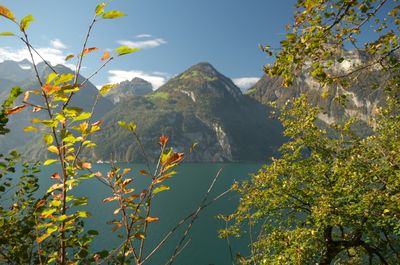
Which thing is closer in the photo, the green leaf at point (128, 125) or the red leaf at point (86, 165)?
the red leaf at point (86, 165)

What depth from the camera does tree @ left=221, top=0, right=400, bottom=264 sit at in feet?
15.8

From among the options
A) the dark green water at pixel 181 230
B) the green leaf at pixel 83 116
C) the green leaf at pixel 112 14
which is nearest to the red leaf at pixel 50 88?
the green leaf at pixel 83 116

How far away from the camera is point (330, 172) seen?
17.2 meters

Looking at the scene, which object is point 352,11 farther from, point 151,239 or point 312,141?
point 151,239

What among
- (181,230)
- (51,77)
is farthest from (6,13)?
(181,230)

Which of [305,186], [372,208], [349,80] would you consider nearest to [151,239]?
[305,186]

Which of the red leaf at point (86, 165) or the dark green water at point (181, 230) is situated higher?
the red leaf at point (86, 165)

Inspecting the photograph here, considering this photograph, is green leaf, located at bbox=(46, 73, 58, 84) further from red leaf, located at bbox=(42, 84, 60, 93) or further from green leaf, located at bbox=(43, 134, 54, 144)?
green leaf, located at bbox=(43, 134, 54, 144)

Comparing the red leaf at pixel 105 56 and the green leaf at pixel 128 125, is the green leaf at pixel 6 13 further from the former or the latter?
the green leaf at pixel 128 125

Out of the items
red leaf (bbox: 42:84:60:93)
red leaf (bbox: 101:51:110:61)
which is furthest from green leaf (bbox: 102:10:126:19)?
red leaf (bbox: 42:84:60:93)

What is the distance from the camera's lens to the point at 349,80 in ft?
18.4

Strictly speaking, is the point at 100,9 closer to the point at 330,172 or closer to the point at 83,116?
the point at 83,116

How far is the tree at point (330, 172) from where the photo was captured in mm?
4805

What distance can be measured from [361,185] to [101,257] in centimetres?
1418
